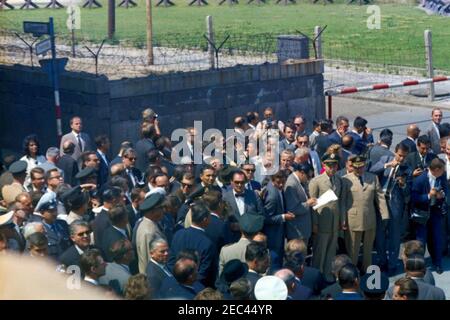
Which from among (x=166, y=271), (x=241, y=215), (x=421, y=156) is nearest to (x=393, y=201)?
(x=421, y=156)

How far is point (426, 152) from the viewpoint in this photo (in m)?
12.6

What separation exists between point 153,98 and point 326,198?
21.1ft

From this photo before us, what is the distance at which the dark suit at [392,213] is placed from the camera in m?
11.9

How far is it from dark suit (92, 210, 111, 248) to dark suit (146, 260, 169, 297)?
44.8 inches

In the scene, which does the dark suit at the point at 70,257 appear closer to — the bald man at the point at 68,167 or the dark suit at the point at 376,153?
the bald man at the point at 68,167

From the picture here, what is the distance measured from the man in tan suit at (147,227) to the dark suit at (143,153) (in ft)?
11.8

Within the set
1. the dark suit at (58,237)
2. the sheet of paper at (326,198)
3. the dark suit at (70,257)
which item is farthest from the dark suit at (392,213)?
the dark suit at (70,257)

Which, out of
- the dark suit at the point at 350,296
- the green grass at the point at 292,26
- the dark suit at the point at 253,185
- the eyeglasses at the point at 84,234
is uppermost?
the green grass at the point at 292,26

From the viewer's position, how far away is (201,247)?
9391 millimetres

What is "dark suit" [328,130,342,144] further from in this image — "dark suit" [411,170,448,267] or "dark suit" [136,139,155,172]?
"dark suit" [136,139,155,172]

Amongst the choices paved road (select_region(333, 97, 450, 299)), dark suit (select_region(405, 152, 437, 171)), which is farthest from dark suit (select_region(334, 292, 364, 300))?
paved road (select_region(333, 97, 450, 299))

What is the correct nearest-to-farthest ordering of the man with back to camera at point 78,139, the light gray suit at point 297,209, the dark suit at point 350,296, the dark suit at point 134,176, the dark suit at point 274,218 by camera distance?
1. the dark suit at point 350,296
2. the dark suit at point 274,218
3. the light gray suit at point 297,209
4. the dark suit at point 134,176
5. the man with back to camera at point 78,139

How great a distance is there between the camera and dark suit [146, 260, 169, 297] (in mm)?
8523

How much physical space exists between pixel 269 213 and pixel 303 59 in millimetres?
9325
